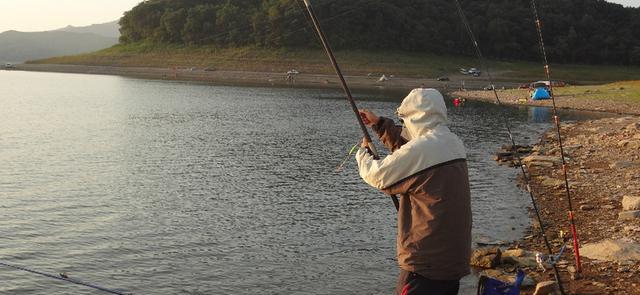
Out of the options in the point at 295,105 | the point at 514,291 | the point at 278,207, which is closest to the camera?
the point at 514,291

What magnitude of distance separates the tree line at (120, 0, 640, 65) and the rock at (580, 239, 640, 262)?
110526mm

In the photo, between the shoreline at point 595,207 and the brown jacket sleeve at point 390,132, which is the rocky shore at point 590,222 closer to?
the shoreline at point 595,207

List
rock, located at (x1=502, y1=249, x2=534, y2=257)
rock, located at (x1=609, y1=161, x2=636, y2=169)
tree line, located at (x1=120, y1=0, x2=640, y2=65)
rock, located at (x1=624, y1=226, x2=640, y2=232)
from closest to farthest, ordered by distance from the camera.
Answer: rock, located at (x1=502, y1=249, x2=534, y2=257) → rock, located at (x1=624, y1=226, x2=640, y2=232) → rock, located at (x1=609, y1=161, x2=636, y2=169) → tree line, located at (x1=120, y1=0, x2=640, y2=65)

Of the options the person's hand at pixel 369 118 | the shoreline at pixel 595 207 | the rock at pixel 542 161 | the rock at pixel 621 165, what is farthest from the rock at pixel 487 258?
the rock at pixel 542 161

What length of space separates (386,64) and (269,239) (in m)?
107

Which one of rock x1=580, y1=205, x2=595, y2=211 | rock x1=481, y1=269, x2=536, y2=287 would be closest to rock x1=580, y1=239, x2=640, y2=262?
rock x1=481, y1=269, x2=536, y2=287

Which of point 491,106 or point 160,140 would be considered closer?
point 160,140

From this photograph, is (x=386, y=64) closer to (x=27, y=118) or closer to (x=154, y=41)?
(x=154, y=41)

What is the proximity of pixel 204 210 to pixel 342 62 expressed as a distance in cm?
10433

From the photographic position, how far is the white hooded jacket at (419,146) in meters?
5.16

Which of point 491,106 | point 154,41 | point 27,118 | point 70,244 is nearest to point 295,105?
point 491,106

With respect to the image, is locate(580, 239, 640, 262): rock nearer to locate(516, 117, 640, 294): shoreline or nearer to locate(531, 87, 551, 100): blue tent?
locate(516, 117, 640, 294): shoreline

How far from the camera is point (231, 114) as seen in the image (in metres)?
52.2

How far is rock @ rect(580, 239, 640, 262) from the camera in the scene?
11688 millimetres
